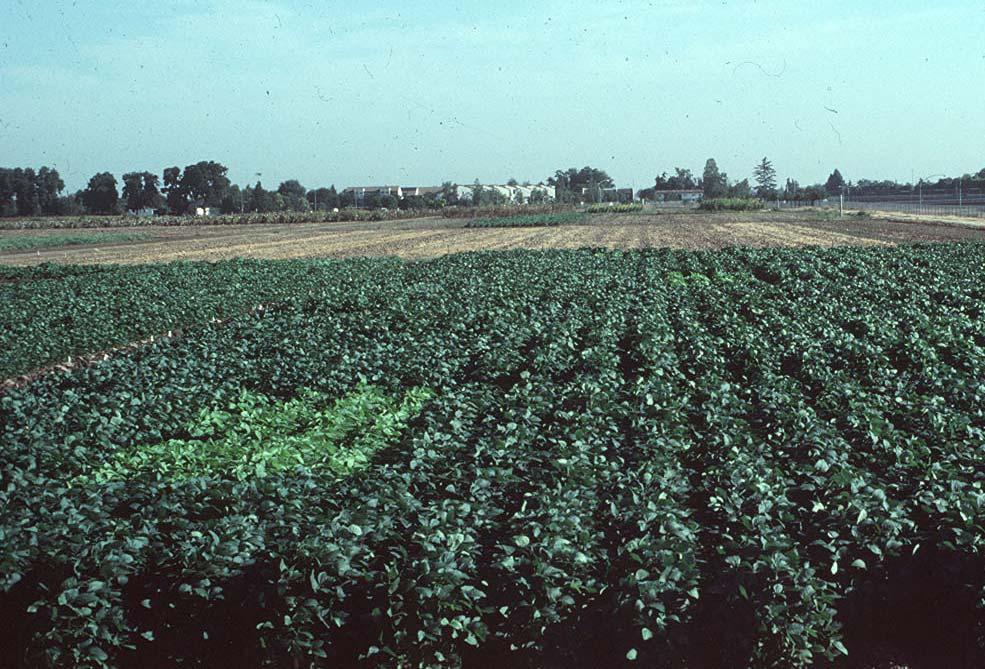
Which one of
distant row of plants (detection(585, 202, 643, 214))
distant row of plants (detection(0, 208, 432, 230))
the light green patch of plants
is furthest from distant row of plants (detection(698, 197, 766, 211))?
the light green patch of plants

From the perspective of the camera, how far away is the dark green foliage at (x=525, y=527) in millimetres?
6578

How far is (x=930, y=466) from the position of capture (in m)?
8.66

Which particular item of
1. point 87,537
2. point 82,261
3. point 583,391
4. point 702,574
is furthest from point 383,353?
point 82,261

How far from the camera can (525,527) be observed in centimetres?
718

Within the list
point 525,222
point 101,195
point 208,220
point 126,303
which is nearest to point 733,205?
point 525,222

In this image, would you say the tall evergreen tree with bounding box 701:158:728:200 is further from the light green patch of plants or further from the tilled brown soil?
the light green patch of plants

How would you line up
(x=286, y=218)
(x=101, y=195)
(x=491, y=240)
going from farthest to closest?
(x=101, y=195), (x=286, y=218), (x=491, y=240)

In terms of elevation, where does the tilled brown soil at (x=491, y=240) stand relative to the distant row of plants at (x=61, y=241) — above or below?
below

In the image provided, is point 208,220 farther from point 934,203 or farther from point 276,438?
point 276,438

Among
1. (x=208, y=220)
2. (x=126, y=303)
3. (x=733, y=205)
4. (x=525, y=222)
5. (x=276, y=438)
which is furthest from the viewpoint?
(x=733, y=205)

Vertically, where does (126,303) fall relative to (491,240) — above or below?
below

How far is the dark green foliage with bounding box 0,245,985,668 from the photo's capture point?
6.58 metres

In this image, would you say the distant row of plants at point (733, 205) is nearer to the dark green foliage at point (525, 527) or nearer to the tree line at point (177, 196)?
the tree line at point (177, 196)

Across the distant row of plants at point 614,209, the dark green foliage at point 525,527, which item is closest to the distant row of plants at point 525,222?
the distant row of plants at point 614,209
